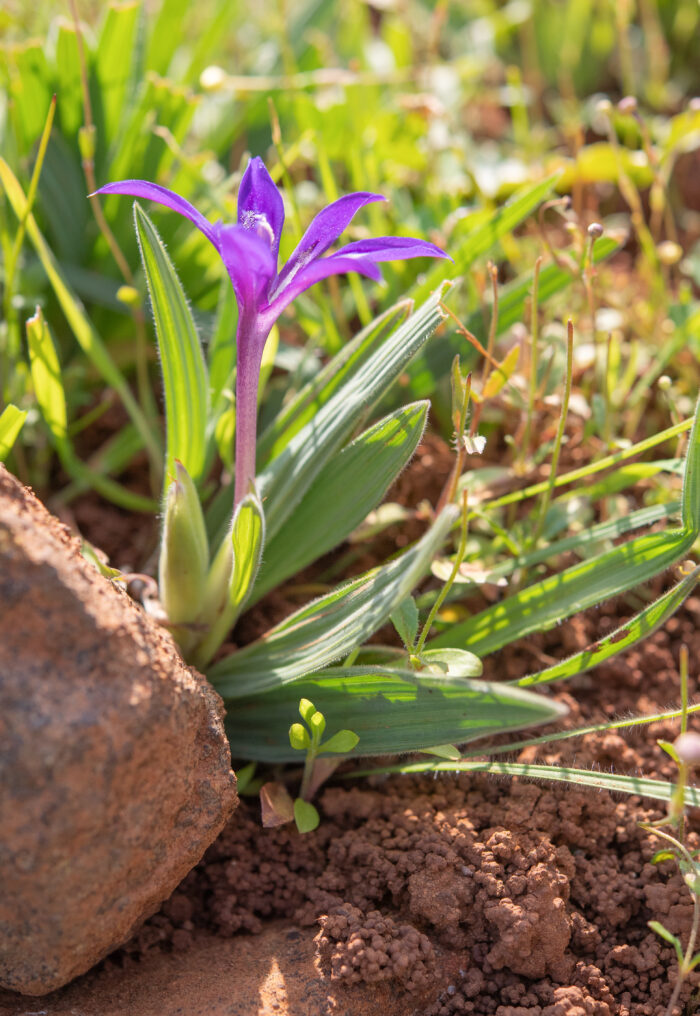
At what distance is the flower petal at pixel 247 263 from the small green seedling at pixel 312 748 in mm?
585

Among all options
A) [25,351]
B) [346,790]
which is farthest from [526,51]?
[346,790]

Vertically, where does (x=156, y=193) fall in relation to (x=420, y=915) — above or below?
above

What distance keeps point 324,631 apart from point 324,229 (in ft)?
2.04

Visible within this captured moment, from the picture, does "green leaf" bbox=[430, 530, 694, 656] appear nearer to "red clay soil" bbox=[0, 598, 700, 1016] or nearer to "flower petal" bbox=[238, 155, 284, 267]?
"red clay soil" bbox=[0, 598, 700, 1016]

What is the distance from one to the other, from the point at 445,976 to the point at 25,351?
1.61m

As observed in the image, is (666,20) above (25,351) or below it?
above

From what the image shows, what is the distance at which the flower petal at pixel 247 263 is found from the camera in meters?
1.14

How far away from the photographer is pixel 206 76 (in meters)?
2.01

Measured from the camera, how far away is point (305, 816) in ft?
4.79

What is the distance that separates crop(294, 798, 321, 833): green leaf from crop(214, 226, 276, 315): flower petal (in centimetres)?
77

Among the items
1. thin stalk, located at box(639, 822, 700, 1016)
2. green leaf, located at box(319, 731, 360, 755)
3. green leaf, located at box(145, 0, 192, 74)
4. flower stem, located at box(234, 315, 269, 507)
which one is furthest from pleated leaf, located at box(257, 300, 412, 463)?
green leaf, located at box(145, 0, 192, 74)

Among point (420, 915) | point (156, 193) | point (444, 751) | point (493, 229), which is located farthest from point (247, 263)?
point (420, 915)

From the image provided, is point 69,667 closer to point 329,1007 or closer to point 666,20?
point 329,1007

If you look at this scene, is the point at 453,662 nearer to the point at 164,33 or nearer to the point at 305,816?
the point at 305,816
